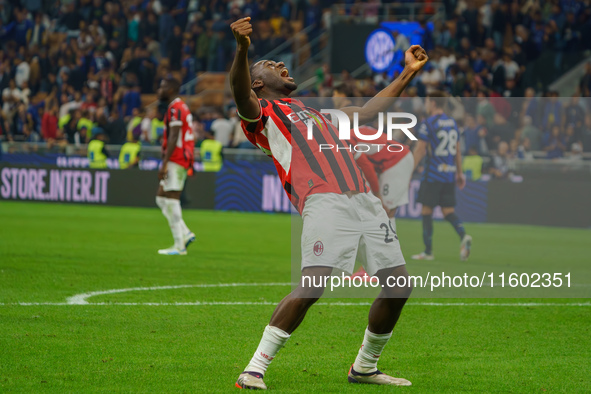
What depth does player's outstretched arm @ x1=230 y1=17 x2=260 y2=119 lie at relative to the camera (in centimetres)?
453

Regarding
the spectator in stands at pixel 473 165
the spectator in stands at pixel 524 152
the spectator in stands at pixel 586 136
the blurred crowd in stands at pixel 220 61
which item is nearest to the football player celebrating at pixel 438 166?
the blurred crowd in stands at pixel 220 61

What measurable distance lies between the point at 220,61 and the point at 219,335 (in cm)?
2083

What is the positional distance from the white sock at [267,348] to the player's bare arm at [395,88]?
55.4 inches

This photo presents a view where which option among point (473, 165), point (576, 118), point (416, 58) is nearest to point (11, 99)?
point (473, 165)

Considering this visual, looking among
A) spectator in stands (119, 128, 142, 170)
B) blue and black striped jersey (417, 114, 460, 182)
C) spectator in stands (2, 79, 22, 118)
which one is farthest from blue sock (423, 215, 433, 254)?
spectator in stands (2, 79, 22, 118)

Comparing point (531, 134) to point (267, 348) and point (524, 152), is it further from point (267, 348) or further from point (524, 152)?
point (267, 348)

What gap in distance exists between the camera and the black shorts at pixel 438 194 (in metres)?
11.7

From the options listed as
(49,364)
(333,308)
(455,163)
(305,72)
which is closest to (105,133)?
(305,72)

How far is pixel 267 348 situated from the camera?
4.86 m

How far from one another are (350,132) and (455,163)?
6.54m

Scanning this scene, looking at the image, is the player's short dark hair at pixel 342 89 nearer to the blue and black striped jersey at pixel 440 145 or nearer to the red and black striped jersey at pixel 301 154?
the blue and black striped jersey at pixel 440 145

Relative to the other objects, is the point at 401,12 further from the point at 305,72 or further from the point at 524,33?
the point at 524,33

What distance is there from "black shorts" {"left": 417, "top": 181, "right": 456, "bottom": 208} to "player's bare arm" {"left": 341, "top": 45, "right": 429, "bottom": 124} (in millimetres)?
6413

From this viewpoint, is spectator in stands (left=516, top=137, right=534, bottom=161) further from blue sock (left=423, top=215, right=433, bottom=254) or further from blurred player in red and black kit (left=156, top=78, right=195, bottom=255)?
blurred player in red and black kit (left=156, top=78, right=195, bottom=255)
